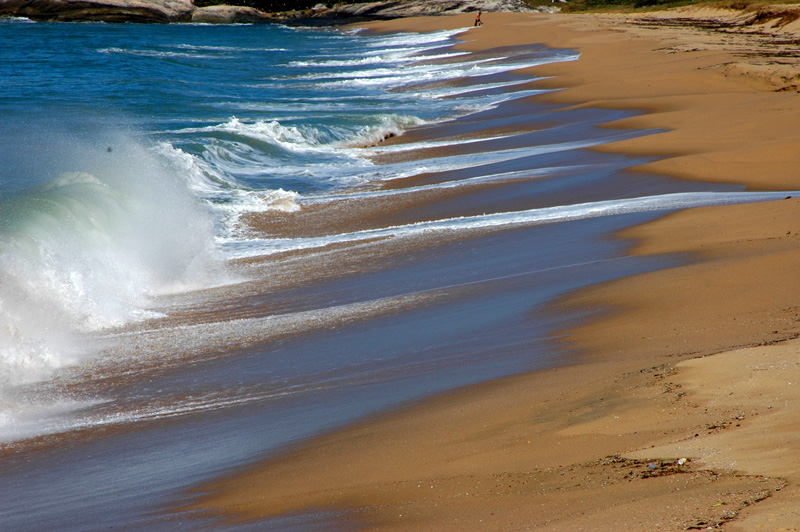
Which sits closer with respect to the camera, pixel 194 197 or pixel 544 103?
pixel 194 197

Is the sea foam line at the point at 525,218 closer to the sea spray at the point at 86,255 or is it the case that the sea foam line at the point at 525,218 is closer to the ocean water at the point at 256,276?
the ocean water at the point at 256,276

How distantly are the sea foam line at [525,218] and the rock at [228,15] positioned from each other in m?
74.6

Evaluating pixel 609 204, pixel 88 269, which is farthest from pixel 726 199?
pixel 88 269

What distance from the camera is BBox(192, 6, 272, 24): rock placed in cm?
7944

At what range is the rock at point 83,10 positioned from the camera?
70.6m

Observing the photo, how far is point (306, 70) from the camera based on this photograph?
1522 inches

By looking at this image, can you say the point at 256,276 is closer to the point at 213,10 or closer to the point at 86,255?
the point at 86,255

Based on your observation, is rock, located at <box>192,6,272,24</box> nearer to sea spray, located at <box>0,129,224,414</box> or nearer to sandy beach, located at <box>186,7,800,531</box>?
sea spray, located at <box>0,129,224,414</box>

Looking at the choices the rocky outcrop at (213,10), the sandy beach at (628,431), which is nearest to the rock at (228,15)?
the rocky outcrop at (213,10)

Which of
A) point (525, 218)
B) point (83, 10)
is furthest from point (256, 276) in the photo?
point (83, 10)

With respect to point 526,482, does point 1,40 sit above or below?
above

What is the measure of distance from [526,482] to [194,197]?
11015mm

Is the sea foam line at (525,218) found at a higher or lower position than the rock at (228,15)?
lower

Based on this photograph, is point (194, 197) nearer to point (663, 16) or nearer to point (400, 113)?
point (400, 113)
